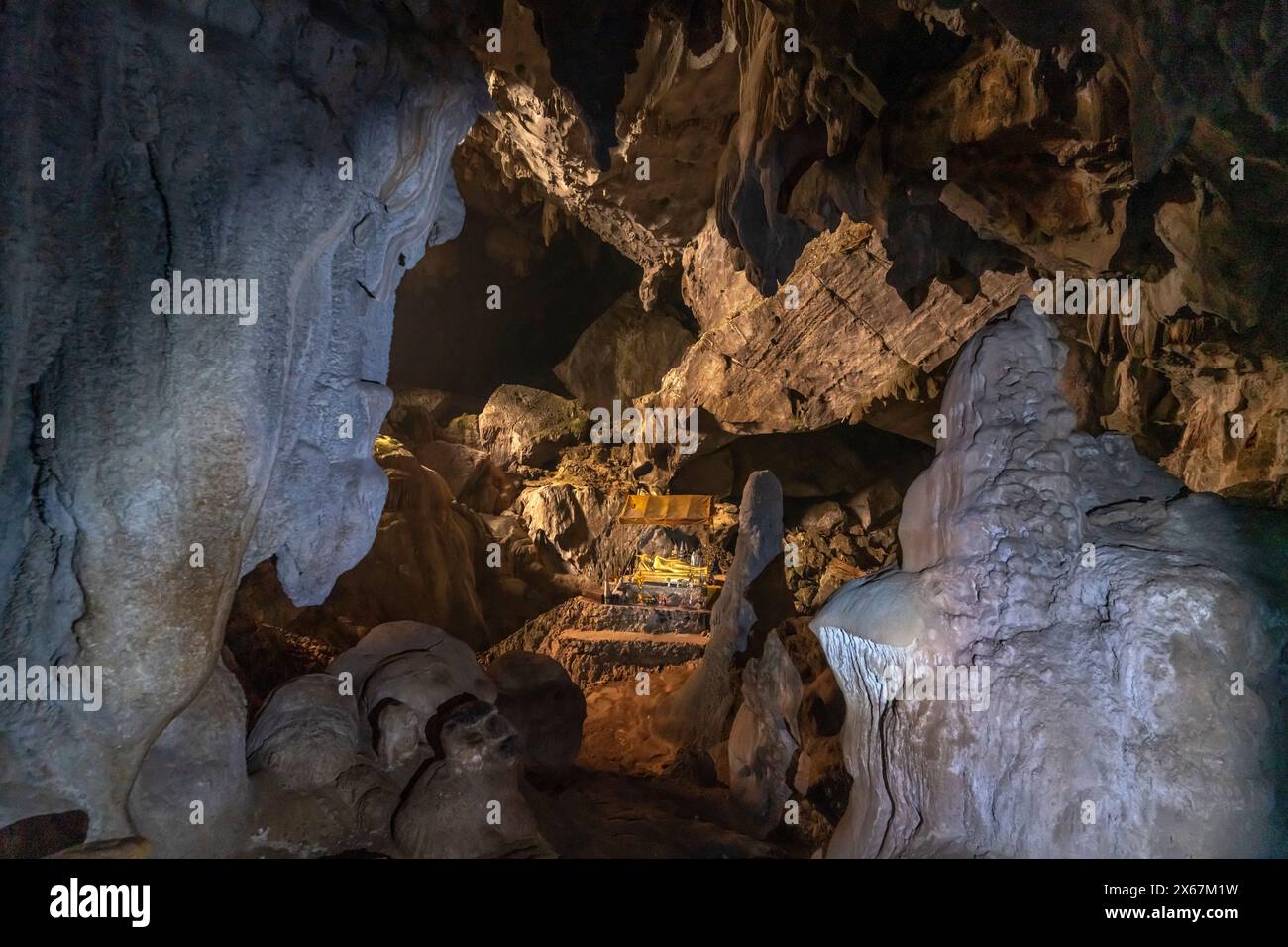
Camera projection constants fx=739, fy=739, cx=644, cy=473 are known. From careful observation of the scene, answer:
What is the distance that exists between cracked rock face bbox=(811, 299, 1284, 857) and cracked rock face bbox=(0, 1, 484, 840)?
3154 mm

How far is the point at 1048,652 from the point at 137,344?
4.45 metres

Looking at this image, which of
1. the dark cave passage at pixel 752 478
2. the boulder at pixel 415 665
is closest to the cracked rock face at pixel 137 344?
the dark cave passage at pixel 752 478

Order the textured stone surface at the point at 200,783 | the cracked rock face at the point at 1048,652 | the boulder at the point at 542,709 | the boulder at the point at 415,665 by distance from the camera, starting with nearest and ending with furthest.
Answer: 1. the cracked rock face at the point at 1048,652
2. the textured stone surface at the point at 200,783
3. the boulder at the point at 415,665
4. the boulder at the point at 542,709

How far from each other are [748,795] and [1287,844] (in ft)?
15.2

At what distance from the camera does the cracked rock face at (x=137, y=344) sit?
327 centimetres

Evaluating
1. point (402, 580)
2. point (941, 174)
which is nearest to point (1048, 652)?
point (941, 174)

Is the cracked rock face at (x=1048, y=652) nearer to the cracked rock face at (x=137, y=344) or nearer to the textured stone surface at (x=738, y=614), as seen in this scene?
the cracked rock face at (x=137, y=344)

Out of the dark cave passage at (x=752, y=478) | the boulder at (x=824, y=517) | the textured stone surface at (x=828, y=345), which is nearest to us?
the dark cave passage at (x=752, y=478)

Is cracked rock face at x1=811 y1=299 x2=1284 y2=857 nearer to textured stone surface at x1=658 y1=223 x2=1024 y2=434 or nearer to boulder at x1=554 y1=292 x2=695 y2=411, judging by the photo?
textured stone surface at x1=658 y1=223 x2=1024 y2=434

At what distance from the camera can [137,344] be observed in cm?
335

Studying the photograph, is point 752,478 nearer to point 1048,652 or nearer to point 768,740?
point 768,740

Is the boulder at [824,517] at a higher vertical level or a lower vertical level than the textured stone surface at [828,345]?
lower

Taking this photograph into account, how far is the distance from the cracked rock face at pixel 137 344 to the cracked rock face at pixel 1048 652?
3154 millimetres

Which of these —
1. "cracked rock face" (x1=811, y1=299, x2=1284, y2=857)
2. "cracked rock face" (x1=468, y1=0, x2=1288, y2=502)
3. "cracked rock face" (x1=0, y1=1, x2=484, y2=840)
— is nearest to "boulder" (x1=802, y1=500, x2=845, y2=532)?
"cracked rock face" (x1=468, y1=0, x2=1288, y2=502)
